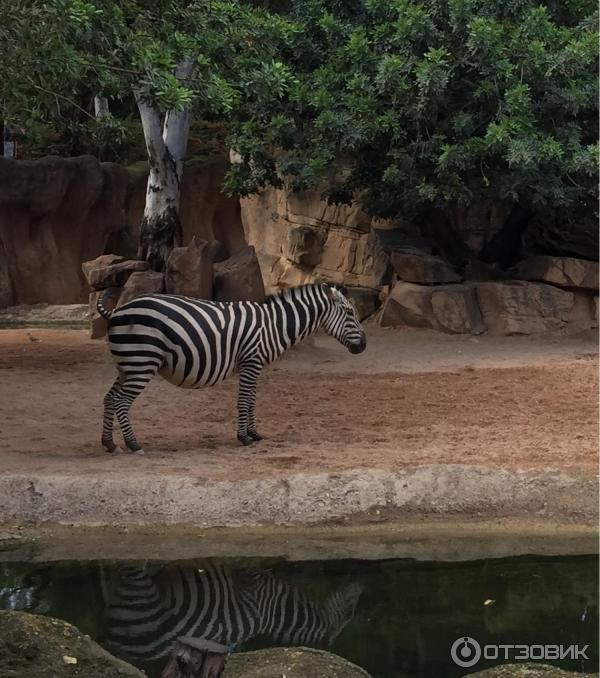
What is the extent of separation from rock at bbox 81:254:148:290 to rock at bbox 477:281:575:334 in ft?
16.6

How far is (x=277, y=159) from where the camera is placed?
1505 cm

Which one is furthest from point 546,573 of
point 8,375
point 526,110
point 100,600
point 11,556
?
point 526,110

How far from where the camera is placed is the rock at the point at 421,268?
52.3 ft

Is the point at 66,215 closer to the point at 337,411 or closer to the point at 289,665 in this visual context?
the point at 337,411

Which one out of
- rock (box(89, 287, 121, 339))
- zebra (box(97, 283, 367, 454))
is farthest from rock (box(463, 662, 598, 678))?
rock (box(89, 287, 121, 339))

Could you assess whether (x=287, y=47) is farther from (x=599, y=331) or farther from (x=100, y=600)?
(x=100, y=600)

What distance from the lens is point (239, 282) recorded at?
1371 cm

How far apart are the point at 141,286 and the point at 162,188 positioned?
215cm

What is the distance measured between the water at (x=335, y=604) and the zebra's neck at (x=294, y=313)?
9.10 ft

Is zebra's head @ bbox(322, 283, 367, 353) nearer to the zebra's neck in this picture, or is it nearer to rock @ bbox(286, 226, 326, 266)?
the zebra's neck

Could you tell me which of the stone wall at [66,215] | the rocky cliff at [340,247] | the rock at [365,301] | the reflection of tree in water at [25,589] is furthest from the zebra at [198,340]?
the stone wall at [66,215]

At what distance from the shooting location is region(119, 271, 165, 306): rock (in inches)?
543

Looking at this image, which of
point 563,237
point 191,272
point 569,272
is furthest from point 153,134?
point 563,237

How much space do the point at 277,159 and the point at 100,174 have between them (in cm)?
765
